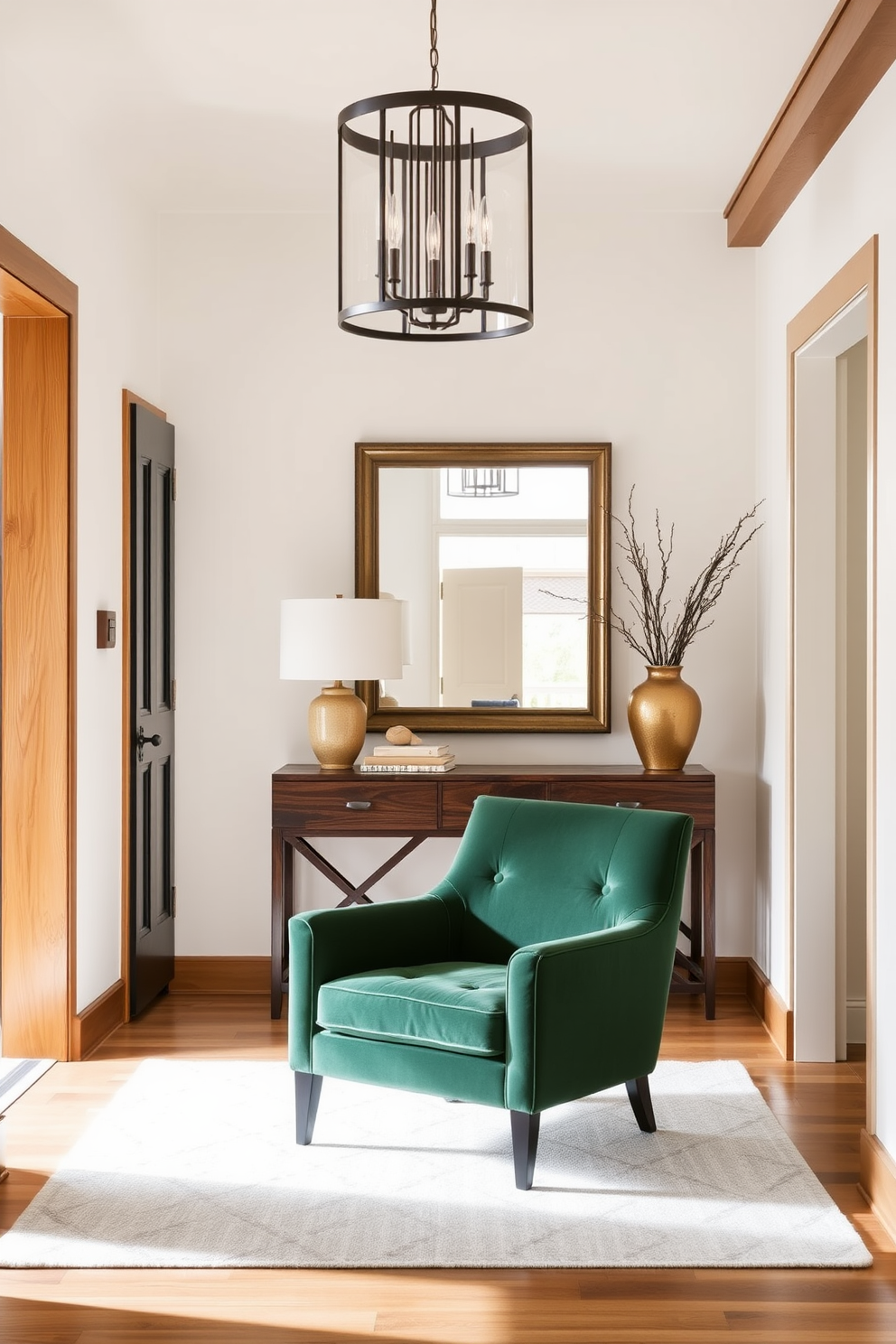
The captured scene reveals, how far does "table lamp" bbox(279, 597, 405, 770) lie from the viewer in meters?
4.27

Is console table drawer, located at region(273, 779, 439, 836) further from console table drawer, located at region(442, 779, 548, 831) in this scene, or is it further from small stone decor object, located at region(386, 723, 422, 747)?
small stone decor object, located at region(386, 723, 422, 747)

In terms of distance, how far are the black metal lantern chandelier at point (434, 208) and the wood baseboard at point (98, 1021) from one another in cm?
245

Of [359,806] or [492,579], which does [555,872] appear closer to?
[359,806]

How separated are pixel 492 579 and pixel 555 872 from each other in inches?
62.9

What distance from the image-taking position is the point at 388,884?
479 centimetres

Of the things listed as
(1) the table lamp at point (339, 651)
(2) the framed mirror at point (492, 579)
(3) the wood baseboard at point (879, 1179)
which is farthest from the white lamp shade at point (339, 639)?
(3) the wood baseboard at point (879, 1179)

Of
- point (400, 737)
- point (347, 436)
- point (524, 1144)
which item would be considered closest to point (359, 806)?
point (400, 737)

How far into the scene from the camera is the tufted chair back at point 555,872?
3.22m

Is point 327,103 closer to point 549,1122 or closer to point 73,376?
point 73,376

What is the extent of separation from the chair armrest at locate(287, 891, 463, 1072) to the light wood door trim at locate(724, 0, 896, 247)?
2.31 m

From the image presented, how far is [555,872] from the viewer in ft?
11.1

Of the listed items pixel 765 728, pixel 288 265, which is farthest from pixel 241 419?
pixel 765 728

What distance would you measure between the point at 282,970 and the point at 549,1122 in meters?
1.48

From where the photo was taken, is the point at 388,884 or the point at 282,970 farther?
the point at 388,884
